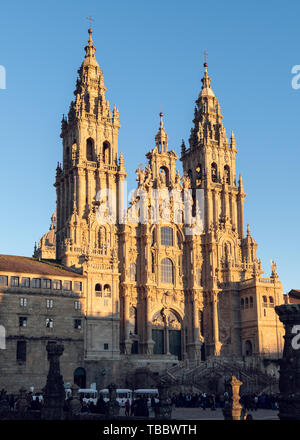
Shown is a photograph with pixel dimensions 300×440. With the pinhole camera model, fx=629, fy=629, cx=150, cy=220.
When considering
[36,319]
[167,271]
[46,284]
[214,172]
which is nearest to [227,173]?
[214,172]

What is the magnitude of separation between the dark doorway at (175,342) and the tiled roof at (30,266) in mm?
17261

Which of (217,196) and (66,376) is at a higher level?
(217,196)

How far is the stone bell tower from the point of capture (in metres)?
68.5

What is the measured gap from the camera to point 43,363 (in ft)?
204

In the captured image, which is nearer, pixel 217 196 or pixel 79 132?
pixel 79 132

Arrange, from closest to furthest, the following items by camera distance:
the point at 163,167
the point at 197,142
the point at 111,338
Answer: the point at 111,338
the point at 163,167
the point at 197,142

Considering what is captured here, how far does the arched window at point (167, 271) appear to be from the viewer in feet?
263

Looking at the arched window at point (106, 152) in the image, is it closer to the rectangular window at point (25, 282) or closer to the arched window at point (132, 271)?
the arched window at point (132, 271)

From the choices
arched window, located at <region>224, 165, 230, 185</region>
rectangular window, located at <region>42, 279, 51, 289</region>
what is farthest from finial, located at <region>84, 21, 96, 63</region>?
rectangular window, located at <region>42, 279, 51, 289</region>

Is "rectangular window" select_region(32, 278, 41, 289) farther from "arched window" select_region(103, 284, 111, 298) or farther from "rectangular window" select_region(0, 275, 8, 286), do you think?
"arched window" select_region(103, 284, 111, 298)

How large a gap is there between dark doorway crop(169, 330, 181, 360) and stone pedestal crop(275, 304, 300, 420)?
5085 centimetres

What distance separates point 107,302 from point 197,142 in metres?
31.3
